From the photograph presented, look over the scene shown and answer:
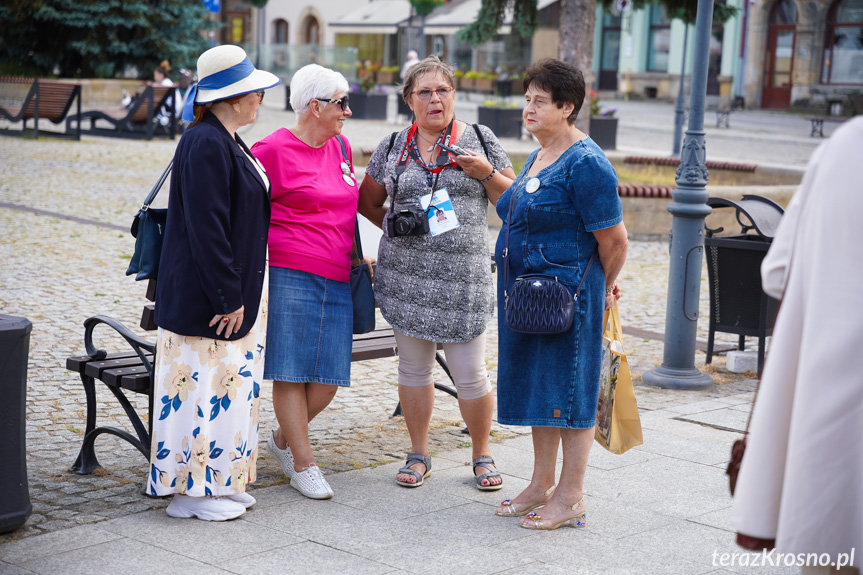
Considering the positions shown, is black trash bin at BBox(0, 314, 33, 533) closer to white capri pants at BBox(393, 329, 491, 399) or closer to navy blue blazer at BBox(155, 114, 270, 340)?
navy blue blazer at BBox(155, 114, 270, 340)

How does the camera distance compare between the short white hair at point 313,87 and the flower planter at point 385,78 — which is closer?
the short white hair at point 313,87

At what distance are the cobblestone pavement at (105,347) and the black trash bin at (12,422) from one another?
0.39 feet

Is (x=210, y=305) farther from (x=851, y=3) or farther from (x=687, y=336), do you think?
A: (x=851, y=3)

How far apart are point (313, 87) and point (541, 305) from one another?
1314 millimetres

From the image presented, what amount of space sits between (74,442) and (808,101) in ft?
121

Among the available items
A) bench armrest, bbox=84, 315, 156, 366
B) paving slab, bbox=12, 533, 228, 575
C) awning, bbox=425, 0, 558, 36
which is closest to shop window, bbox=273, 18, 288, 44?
awning, bbox=425, 0, 558, 36

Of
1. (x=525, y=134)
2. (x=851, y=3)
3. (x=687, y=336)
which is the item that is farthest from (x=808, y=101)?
(x=687, y=336)

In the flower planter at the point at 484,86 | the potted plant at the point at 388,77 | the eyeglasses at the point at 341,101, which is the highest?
the potted plant at the point at 388,77

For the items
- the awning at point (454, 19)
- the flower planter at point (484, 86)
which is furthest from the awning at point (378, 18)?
the flower planter at point (484, 86)

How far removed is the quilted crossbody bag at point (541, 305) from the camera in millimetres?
3932

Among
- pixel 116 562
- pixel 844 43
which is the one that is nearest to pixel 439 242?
pixel 116 562

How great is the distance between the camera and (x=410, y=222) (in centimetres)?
437

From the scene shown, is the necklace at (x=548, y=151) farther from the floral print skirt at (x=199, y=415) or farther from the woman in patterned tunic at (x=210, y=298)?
the floral print skirt at (x=199, y=415)

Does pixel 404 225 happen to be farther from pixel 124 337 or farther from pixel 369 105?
pixel 369 105
